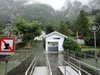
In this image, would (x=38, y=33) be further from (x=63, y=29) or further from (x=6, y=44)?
(x=6, y=44)

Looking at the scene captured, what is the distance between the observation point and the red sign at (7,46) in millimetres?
4242

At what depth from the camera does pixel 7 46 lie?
14.0ft

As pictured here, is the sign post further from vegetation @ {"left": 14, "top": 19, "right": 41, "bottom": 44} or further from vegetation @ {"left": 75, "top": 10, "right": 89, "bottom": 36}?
vegetation @ {"left": 75, "top": 10, "right": 89, "bottom": 36}

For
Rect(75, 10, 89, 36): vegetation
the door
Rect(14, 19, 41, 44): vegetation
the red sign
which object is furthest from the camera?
Rect(75, 10, 89, 36): vegetation

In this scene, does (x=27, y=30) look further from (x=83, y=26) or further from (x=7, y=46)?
(x=7, y=46)

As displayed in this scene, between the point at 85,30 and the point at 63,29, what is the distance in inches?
247

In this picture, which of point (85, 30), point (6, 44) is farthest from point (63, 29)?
point (6, 44)

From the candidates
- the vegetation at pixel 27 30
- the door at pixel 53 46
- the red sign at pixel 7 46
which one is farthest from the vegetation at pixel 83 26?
the red sign at pixel 7 46

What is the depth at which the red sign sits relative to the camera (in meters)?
4.24

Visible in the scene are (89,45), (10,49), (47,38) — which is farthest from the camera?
(89,45)

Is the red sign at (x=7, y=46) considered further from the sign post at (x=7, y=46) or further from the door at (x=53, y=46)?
the door at (x=53, y=46)

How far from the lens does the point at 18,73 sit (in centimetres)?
1104

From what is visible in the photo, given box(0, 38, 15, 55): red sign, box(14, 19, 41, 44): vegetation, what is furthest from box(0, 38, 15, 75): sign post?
box(14, 19, 41, 44): vegetation

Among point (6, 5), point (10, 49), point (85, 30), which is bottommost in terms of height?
point (10, 49)
